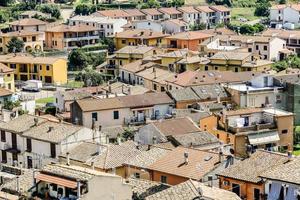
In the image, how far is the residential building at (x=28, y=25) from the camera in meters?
86.1

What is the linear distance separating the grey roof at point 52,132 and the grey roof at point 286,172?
11.3 metres

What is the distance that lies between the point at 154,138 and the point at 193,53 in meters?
32.4

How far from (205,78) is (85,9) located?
46.9m

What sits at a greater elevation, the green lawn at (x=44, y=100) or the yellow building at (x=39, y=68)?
the yellow building at (x=39, y=68)

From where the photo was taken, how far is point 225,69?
6316cm

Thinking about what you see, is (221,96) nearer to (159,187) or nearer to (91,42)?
(159,187)

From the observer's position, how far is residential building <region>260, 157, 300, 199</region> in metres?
25.7

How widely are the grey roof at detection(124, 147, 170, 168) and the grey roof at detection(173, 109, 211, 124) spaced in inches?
389

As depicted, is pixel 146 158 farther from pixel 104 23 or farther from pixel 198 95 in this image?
pixel 104 23

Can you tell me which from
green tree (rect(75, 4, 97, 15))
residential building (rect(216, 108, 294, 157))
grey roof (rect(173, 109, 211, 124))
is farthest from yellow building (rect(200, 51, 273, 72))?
green tree (rect(75, 4, 97, 15))

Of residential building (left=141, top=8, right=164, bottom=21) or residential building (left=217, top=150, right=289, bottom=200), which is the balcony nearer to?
residential building (left=217, top=150, right=289, bottom=200)

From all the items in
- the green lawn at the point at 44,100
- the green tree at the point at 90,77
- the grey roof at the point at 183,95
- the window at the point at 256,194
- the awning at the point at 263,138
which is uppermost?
the window at the point at 256,194

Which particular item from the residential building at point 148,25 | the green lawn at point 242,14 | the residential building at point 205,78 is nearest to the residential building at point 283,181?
the residential building at point 205,78

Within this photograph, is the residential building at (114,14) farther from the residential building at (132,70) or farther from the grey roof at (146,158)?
the grey roof at (146,158)
